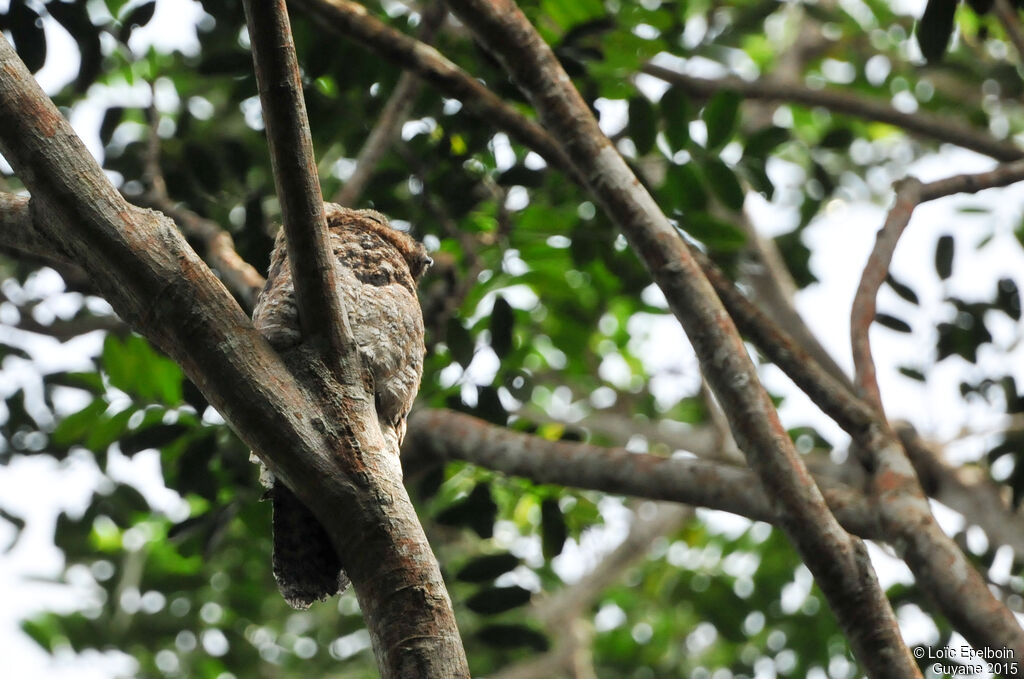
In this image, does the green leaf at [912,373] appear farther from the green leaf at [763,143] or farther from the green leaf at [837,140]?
the green leaf at [763,143]

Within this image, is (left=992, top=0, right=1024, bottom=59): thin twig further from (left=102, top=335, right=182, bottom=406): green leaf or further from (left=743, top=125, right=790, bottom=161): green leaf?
(left=102, top=335, right=182, bottom=406): green leaf

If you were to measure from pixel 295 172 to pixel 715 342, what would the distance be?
106 cm

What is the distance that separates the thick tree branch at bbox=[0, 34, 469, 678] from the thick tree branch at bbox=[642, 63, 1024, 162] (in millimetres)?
3224

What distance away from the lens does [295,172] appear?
174cm

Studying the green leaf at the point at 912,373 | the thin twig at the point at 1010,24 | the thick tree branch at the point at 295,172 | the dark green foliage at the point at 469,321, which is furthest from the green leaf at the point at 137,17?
the green leaf at the point at 912,373

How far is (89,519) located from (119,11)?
6.95ft

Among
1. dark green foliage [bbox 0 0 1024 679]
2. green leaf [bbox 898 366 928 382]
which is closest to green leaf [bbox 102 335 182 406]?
dark green foliage [bbox 0 0 1024 679]

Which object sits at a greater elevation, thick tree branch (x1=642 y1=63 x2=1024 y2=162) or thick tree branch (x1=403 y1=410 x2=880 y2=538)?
thick tree branch (x1=642 y1=63 x2=1024 y2=162)

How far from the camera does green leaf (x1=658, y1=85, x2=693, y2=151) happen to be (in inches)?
133

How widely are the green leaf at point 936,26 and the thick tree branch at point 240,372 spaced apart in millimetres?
2156

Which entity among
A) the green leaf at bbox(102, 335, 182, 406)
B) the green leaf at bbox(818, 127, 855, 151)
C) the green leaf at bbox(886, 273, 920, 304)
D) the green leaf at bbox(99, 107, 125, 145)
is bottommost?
the green leaf at bbox(102, 335, 182, 406)

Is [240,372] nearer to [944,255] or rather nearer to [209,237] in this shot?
[209,237]

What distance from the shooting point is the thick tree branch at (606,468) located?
2.76m

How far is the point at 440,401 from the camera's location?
3770mm
